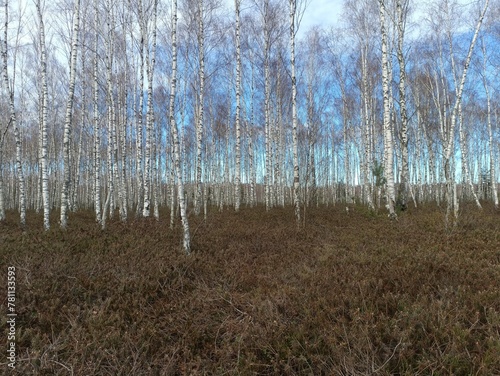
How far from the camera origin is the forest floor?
2908mm

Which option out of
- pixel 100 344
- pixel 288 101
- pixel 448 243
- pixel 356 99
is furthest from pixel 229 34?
pixel 100 344

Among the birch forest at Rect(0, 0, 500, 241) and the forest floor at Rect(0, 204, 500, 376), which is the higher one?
the birch forest at Rect(0, 0, 500, 241)

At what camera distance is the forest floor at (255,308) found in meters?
2.91

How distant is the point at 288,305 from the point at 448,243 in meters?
4.47

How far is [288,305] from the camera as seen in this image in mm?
3900

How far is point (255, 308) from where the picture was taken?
13.0 feet

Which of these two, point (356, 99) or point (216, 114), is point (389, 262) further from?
point (216, 114)
